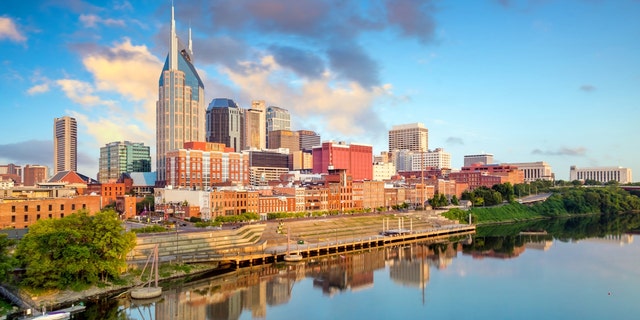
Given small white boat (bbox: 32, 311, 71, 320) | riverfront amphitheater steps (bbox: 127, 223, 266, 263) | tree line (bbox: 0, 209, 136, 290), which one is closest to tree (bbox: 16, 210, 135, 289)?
tree line (bbox: 0, 209, 136, 290)

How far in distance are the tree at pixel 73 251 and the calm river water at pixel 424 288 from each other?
4.79 metres

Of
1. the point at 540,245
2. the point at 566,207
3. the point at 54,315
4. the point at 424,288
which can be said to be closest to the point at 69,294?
the point at 54,315

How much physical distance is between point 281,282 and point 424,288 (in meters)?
17.7

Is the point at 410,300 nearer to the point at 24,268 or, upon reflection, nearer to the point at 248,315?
the point at 248,315

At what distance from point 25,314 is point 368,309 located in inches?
1273

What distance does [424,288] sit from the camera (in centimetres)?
6519

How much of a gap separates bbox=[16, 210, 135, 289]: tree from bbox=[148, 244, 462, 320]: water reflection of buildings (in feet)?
23.9

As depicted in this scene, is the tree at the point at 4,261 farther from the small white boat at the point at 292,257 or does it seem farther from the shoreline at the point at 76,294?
the small white boat at the point at 292,257

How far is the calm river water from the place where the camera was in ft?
174

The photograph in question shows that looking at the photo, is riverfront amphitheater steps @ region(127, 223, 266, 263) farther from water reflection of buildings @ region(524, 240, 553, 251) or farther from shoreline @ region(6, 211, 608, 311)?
water reflection of buildings @ region(524, 240, 553, 251)

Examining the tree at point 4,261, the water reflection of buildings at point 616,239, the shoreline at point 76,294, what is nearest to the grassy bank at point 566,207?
the water reflection of buildings at point 616,239

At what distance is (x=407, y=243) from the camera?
105m

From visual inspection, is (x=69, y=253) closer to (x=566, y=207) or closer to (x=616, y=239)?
(x=616, y=239)

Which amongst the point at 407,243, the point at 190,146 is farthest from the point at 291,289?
the point at 190,146
